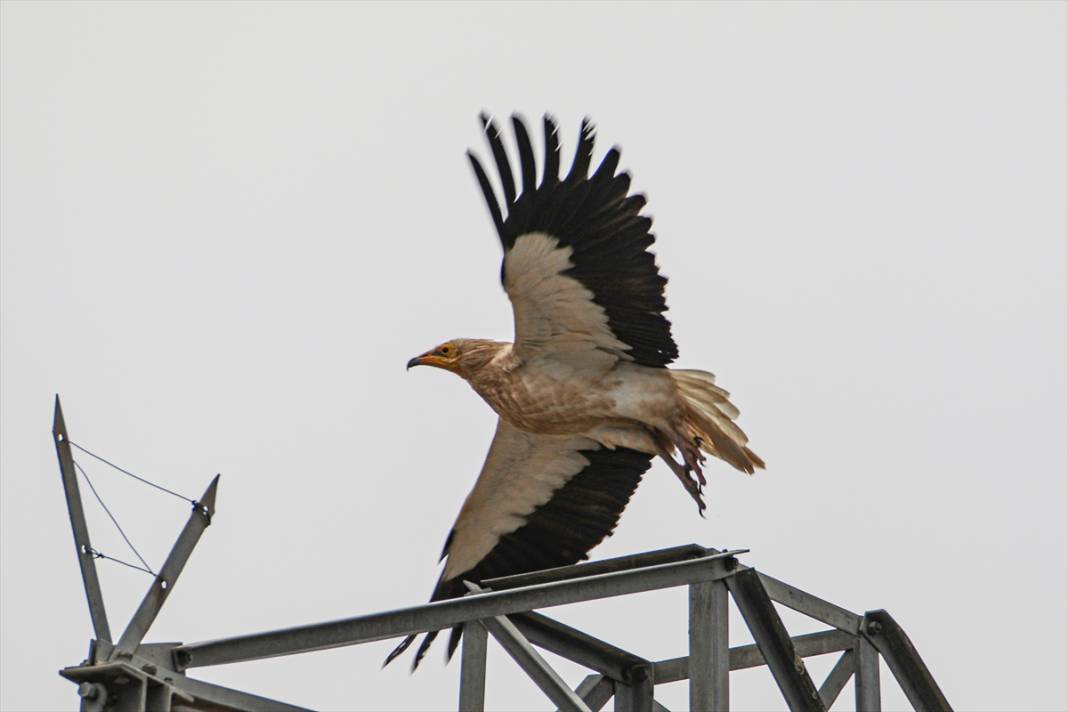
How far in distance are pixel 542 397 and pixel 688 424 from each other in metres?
0.76

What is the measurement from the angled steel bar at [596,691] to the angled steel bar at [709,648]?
138 cm

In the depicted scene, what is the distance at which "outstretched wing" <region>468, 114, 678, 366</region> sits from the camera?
770cm

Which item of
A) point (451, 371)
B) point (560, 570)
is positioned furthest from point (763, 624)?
point (451, 371)

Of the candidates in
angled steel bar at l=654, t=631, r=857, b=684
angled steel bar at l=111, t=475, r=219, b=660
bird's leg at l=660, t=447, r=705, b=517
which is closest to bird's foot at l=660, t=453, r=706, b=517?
bird's leg at l=660, t=447, r=705, b=517

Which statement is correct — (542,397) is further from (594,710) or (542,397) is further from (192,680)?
(192,680)

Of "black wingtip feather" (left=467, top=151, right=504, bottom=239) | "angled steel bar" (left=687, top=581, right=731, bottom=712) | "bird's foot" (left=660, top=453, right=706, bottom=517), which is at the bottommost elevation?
"angled steel bar" (left=687, top=581, right=731, bottom=712)

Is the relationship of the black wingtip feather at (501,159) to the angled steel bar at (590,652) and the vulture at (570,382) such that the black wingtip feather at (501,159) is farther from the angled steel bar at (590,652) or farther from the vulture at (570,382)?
the angled steel bar at (590,652)

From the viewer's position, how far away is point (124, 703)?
15.5 feet

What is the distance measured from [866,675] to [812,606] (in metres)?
0.38

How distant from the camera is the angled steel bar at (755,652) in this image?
5.89 m

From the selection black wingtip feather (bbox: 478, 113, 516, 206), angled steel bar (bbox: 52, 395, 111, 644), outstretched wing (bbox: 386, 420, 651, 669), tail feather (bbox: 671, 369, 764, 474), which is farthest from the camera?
outstretched wing (bbox: 386, 420, 651, 669)

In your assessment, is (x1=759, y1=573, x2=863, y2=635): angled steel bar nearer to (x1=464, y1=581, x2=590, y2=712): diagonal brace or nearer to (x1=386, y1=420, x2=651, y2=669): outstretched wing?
(x1=464, y1=581, x2=590, y2=712): diagonal brace

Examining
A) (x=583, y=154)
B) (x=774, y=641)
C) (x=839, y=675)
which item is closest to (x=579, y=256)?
(x=583, y=154)

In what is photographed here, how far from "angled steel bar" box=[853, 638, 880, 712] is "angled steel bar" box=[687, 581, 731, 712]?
0.92 metres
